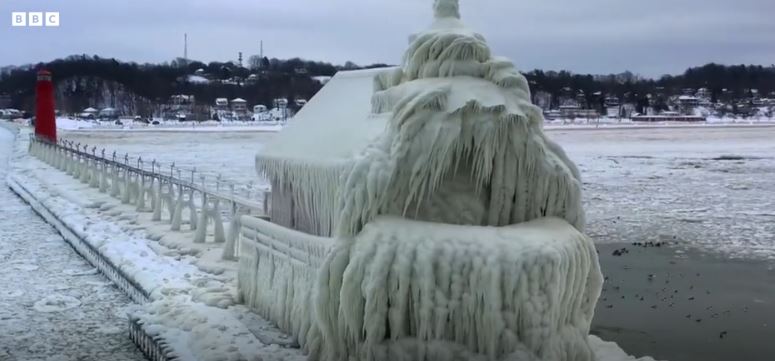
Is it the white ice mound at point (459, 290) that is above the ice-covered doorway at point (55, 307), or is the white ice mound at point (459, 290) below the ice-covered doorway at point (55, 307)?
above

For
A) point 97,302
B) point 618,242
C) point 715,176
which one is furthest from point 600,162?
point 97,302

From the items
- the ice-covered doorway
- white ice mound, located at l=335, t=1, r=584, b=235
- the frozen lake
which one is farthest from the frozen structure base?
the ice-covered doorway

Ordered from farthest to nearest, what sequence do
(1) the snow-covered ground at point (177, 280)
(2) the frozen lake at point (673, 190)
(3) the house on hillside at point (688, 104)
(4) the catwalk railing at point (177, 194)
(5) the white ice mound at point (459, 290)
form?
(3) the house on hillside at point (688, 104), (2) the frozen lake at point (673, 190), (4) the catwalk railing at point (177, 194), (1) the snow-covered ground at point (177, 280), (5) the white ice mound at point (459, 290)

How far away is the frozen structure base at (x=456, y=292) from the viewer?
23.0 feet

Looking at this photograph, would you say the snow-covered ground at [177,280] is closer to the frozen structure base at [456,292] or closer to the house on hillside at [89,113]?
the frozen structure base at [456,292]

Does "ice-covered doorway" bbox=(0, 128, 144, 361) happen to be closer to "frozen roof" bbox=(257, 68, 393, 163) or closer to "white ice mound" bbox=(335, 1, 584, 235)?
"frozen roof" bbox=(257, 68, 393, 163)

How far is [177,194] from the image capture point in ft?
76.1

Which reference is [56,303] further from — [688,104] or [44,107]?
[688,104]

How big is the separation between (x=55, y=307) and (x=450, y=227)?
7.43m

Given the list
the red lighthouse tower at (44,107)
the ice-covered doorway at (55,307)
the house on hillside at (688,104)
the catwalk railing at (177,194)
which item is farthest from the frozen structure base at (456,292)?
the house on hillside at (688,104)

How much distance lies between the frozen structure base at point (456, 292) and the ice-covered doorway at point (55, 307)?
376 cm

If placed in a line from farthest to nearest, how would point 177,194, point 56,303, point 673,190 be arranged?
1. point 673,190
2. point 177,194
3. point 56,303

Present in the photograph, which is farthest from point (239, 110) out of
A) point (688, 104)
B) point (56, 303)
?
point (56, 303)

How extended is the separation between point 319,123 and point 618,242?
10145 millimetres
